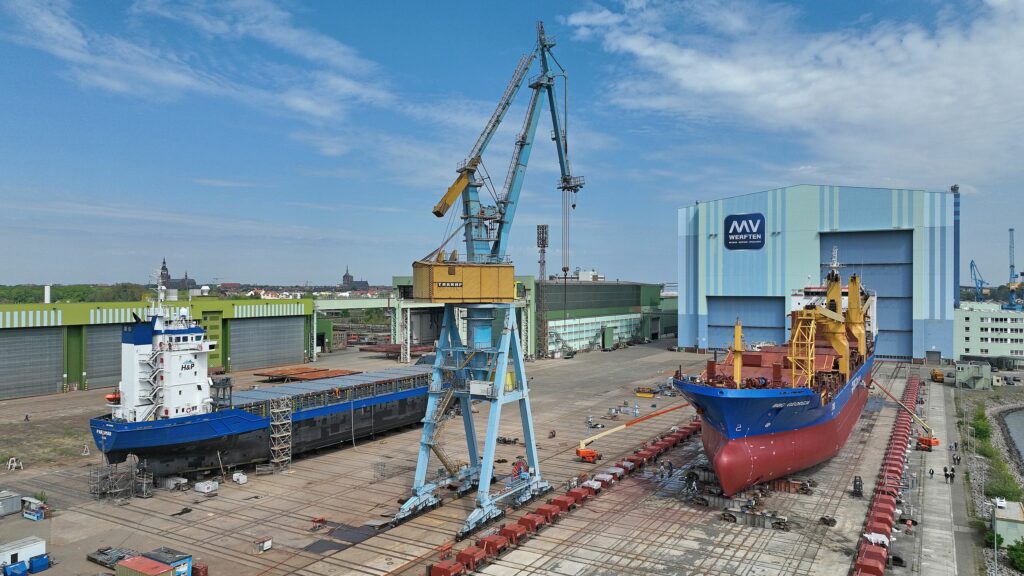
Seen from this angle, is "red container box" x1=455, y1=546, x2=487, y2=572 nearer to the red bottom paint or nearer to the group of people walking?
the red bottom paint

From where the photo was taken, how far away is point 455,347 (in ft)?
83.9

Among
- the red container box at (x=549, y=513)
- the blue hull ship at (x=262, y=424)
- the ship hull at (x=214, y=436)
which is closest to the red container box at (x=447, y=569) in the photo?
the red container box at (x=549, y=513)

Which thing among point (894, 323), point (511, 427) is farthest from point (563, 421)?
point (894, 323)

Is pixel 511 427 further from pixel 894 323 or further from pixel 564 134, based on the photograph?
pixel 894 323

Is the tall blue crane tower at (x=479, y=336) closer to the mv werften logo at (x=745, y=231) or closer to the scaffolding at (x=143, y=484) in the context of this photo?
the scaffolding at (x=143, y=484)

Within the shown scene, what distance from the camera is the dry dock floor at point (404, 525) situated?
1950 cm

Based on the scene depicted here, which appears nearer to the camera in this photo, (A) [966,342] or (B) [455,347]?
(B) [455,347]

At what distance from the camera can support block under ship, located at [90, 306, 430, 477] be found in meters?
26.4

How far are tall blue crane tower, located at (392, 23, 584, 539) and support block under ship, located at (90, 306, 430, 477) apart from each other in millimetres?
7824

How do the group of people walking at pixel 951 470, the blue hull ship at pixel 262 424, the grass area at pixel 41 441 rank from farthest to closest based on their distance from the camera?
the grass area at pixel 41 441 < the group of people walking at pixel 951 470 < the blue hull ship at pixel 262 424

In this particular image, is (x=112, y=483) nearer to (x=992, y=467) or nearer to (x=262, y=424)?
(x=262, y=424)

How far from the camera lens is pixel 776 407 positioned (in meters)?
24.2

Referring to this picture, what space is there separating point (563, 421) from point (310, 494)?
1934 centimetres

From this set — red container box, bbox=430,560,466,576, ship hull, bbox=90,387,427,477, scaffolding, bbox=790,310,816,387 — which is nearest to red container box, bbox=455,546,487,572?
red container box, bbox=430,560,466,576
